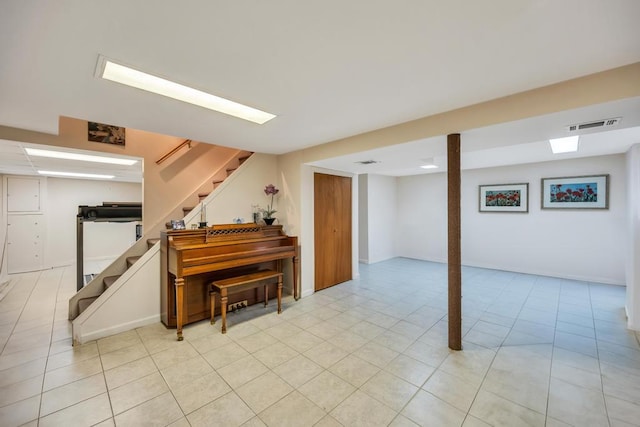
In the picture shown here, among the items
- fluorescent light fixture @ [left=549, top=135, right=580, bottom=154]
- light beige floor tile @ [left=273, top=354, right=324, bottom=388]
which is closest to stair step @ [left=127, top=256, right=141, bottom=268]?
light beige floor tile @ [left=273, top=354, right=324, bottom=388]

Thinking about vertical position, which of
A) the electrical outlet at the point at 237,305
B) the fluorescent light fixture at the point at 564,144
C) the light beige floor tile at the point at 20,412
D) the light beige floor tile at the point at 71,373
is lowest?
the light beige floor tile at the point at 20,412

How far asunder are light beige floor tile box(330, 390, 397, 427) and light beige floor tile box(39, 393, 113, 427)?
1.63m

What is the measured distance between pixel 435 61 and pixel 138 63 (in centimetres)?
194

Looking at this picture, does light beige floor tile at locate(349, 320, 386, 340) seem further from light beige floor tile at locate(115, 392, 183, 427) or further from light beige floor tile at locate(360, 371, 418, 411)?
light beige floor tile at locate(115, 392, 183, 427)

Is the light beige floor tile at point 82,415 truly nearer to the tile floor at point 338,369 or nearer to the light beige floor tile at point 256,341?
the tile floor at point 338,369

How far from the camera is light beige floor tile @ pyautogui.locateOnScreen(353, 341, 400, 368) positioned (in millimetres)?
2426

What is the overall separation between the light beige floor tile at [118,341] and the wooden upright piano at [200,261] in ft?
1.12

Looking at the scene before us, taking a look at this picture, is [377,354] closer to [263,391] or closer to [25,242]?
[263,391]

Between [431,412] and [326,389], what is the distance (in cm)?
78

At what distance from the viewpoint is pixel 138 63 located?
166 cm

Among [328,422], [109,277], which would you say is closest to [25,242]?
[109,277]

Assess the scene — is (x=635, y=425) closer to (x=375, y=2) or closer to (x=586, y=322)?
(x=586, y=322)

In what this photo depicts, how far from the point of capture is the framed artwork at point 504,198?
5.45 metres

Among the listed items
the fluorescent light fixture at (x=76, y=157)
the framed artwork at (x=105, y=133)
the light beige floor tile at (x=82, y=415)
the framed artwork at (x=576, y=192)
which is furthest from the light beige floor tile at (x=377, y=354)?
the framed artwork at (x=576, y=192)
